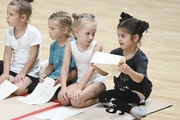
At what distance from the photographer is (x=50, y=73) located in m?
3.91

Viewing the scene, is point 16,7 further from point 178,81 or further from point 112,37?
point 112,37

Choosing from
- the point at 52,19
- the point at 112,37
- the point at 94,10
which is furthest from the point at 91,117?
the point at 94,10

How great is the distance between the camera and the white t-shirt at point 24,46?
12.7ft

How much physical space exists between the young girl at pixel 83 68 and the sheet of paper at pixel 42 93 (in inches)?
4.7

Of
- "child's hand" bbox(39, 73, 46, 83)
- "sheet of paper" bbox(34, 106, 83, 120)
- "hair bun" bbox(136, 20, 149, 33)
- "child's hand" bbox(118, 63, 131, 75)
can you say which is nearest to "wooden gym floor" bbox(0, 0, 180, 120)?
"sheet of paper" bbox(34, 106, 83, 120)

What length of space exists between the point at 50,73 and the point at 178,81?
3.67 ft

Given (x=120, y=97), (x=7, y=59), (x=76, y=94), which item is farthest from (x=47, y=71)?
(x=120, y=97)

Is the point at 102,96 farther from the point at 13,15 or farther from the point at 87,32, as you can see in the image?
the point at 13,15

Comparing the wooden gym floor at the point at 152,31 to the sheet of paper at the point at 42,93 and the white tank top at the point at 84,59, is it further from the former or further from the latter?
the white tank top at the point at 84,59

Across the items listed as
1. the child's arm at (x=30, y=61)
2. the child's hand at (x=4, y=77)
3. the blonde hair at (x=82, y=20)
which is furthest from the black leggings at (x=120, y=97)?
the child's hand at (x=4, y=77)

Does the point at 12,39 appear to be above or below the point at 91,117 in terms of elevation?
above

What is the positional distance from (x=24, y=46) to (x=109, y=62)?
906 mm

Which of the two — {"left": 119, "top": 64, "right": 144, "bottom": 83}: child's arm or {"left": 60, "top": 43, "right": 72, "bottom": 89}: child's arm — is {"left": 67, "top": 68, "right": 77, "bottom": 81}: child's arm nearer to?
{"left": 60, "top": 43, "right": 72, "bottom": 89}: child's arm

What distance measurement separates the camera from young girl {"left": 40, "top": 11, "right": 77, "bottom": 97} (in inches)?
148
